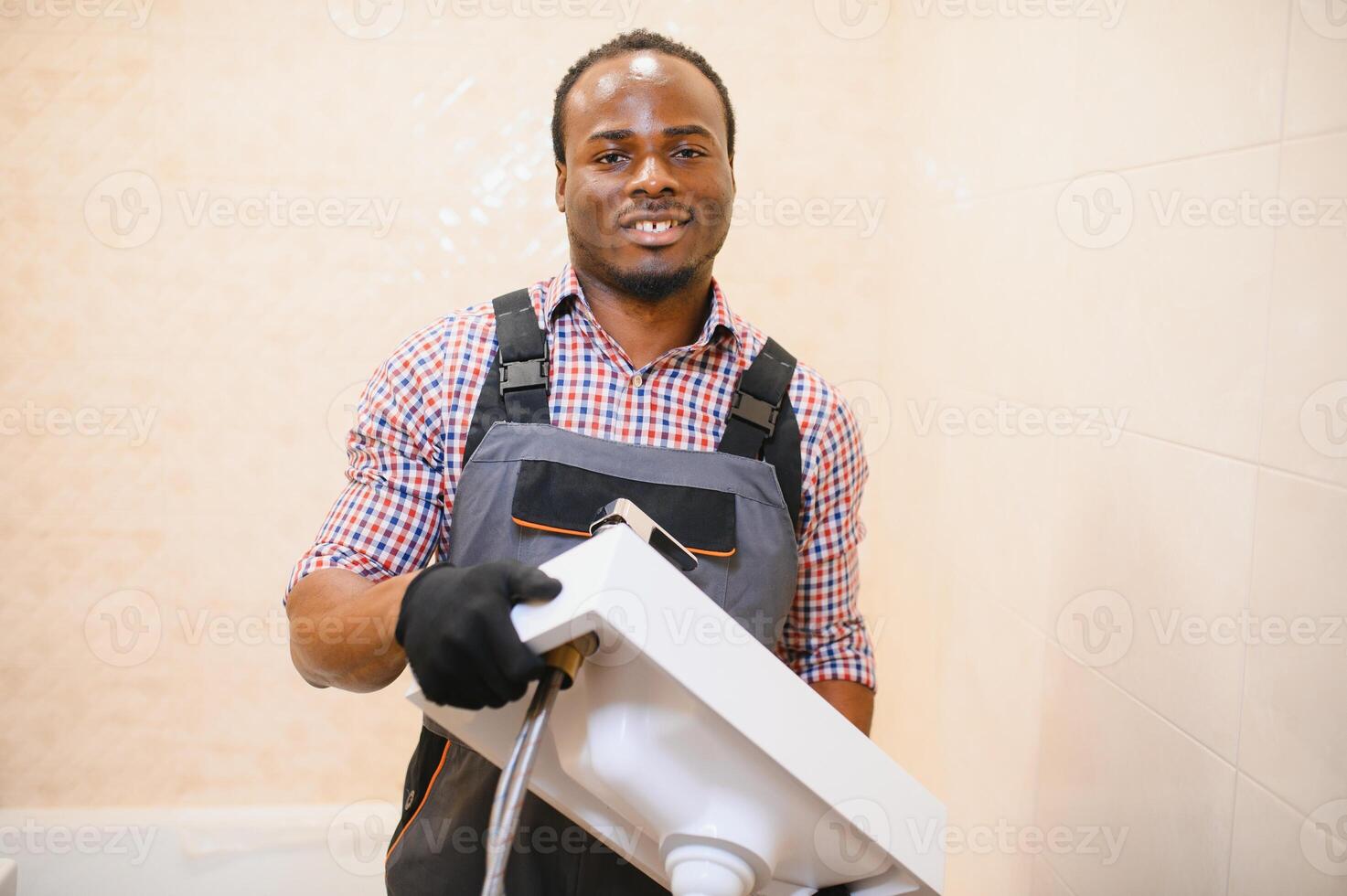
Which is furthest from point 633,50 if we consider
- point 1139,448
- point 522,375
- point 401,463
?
point 1139,448

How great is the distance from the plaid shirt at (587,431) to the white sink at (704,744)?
35cm

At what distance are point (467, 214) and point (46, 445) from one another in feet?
2.82

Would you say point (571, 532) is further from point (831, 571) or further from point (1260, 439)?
point (1260, 439)

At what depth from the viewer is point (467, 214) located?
1846mm

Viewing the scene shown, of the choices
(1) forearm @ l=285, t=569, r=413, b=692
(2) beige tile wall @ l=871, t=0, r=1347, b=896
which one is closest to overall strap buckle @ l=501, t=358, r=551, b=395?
(1) forearm @ l=285, t=569, r=413, b=692

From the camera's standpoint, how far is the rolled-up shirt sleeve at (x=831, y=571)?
110 cm

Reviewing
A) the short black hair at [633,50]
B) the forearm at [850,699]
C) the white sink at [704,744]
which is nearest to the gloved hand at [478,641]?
the white sink at [704,744]

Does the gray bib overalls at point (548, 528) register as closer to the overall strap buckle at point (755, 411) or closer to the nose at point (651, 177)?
the overall strap buckle at point (755, 411)

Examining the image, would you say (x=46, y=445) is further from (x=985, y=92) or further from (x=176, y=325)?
(x=985, y=92)

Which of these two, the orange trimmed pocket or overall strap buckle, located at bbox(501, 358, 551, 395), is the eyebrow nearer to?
overall strap buckle, located at bbox(501, 358, 551, 395)

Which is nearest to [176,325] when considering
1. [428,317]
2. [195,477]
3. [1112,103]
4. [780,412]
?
[195,477]

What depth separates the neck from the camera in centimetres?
109

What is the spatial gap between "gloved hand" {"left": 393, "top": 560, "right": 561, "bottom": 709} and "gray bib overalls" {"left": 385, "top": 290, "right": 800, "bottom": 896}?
0.31 meters

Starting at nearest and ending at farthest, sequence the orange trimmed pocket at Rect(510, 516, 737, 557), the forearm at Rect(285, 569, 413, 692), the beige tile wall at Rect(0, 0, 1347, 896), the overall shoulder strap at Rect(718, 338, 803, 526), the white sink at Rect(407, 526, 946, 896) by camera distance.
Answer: the white sink at Rect(407, 526, 946, 896), the forearm at Rect(285, 569, 413, 692), the orange trimmed pocket at Rect(510, 516, 737, 557), the overall shoulder strap at Rect(718, 338, 803, 526), the beige tile wall at Rect(0, 0, 1347, 896)
